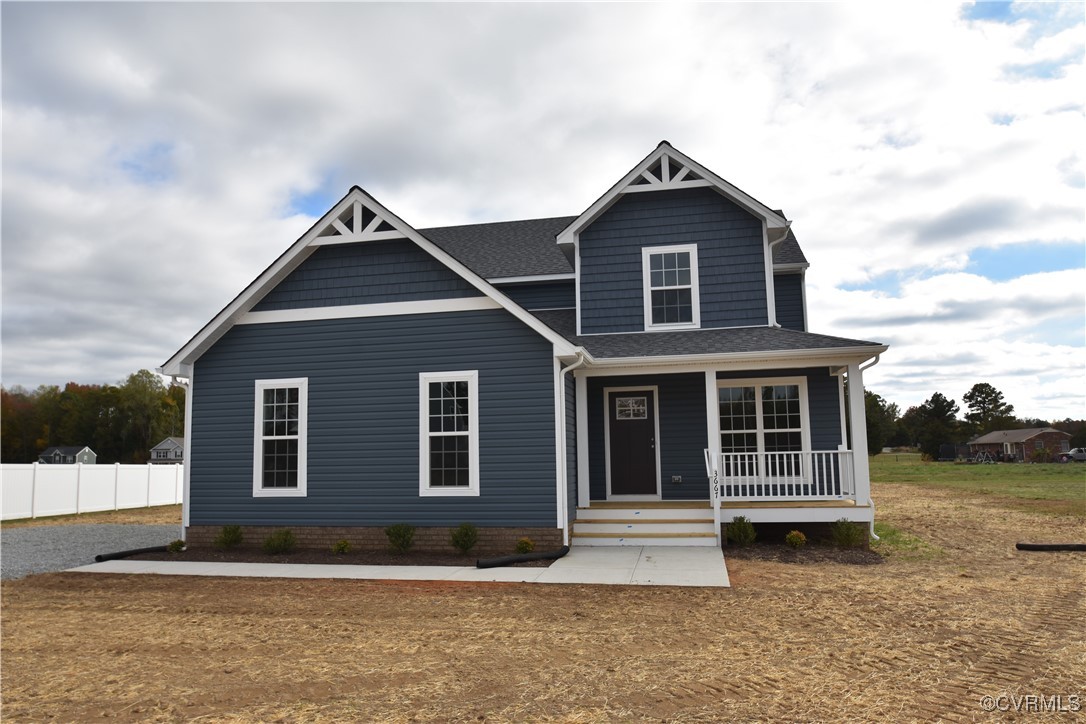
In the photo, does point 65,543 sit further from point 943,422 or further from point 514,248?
point 943,422

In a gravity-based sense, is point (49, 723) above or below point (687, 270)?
below

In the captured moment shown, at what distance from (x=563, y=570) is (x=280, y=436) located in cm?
588

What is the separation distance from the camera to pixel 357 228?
504 inches

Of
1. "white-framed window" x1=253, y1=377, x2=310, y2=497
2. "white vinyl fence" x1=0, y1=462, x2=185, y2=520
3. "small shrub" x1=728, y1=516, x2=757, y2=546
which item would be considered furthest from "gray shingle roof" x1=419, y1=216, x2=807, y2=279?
"white vinyl fence" x1=0, y1=462, x2=185, y2=520

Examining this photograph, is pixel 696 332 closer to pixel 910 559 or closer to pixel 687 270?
pixel 687 270

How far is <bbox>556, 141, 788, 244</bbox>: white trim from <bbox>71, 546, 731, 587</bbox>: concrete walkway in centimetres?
645

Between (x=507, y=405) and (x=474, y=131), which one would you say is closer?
(x=507, y=405)

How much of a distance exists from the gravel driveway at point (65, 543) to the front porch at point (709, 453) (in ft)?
29.7

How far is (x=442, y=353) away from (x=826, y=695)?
857 cm

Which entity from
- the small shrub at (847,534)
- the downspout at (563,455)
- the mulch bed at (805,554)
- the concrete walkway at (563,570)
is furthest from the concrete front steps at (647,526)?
the small shrub at (847,534)

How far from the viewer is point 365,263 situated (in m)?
12.9

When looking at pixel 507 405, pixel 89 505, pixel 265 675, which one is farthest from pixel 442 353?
pixel 89 505

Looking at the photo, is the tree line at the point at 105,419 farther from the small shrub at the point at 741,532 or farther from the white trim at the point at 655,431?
the small shrub at the point at 741,532

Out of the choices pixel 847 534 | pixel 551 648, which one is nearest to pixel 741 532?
pixel 847 534
